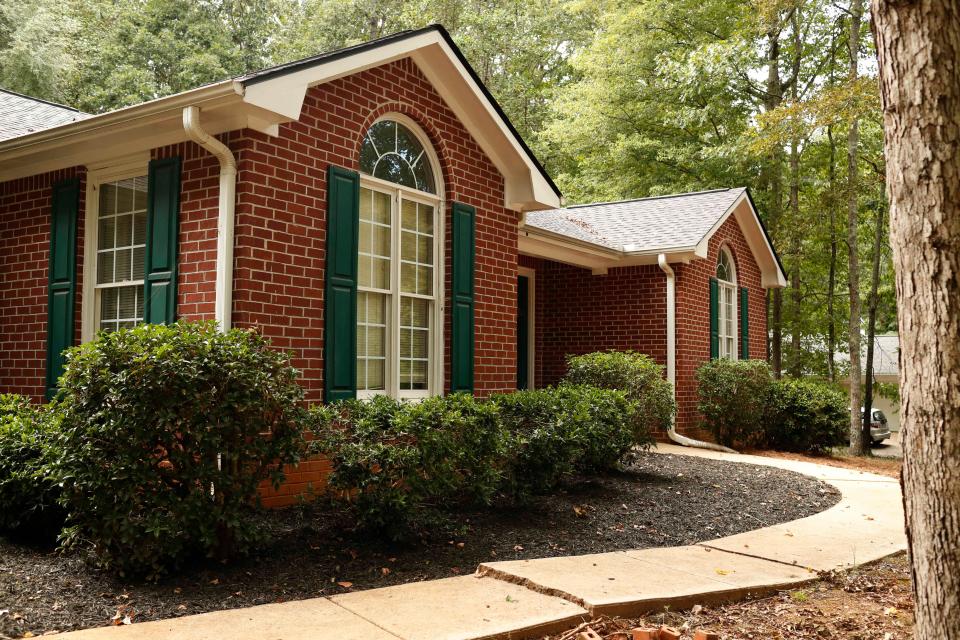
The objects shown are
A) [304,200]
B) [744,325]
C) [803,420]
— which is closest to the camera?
[304,200]

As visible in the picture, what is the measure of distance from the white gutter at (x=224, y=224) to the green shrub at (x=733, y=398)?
8847mm

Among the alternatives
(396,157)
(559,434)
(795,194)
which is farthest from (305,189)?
(795,194)

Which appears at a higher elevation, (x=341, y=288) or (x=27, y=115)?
(x=27, y=115)

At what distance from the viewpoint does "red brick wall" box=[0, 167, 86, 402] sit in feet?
23.8

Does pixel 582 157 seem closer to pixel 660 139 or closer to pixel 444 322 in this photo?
pixel 660 139

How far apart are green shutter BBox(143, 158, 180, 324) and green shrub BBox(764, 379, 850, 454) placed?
10.3 m

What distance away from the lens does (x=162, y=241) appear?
6.36 meters

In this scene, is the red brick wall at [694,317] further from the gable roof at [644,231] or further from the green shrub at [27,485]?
the green shrub at [27,485]

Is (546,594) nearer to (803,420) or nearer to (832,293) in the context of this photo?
(803,420)

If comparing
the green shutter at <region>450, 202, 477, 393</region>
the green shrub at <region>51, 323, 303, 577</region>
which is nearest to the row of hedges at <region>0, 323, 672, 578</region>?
the green shrub at <region>51, 323, 303, 577</region>

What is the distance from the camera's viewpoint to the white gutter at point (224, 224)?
591 centimetres

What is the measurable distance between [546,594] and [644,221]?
11.2m

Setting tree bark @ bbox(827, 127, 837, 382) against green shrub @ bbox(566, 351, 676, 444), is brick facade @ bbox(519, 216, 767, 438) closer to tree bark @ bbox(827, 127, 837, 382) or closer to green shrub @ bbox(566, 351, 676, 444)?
green shrub @ bbox(566, 351, 676, 444)

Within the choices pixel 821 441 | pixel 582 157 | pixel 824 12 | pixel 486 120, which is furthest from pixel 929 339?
pixel 582 157
